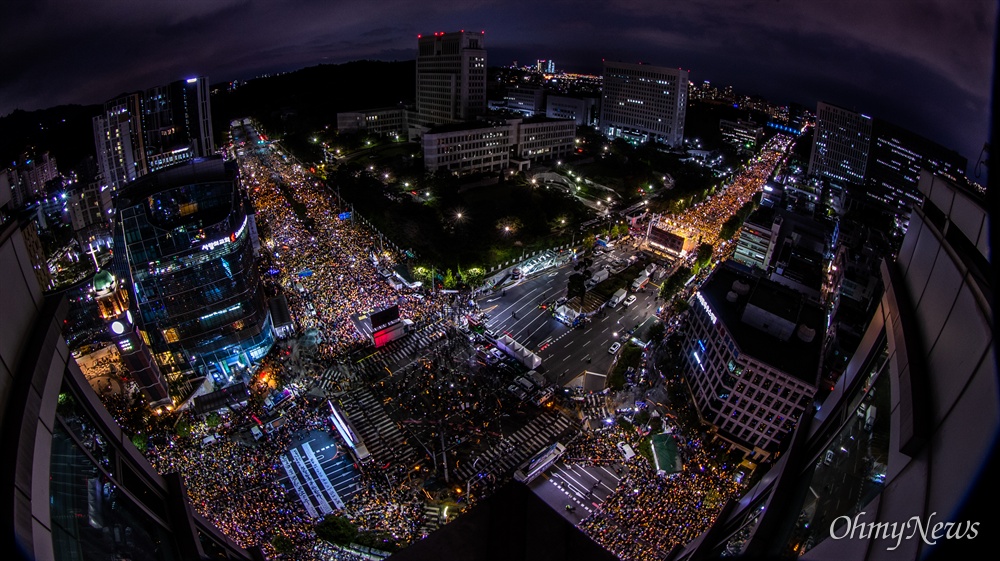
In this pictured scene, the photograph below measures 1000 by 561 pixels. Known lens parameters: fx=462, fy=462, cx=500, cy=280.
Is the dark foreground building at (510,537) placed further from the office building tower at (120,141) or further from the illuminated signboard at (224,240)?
the office building tower at (120,141)

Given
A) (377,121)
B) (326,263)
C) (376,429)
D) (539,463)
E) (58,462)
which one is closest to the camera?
(58,462)

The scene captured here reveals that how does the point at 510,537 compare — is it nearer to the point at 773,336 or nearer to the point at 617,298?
the point at 773,336

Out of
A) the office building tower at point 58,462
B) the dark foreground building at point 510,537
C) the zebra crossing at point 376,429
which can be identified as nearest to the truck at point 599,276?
the zebra crossing at point 376,429

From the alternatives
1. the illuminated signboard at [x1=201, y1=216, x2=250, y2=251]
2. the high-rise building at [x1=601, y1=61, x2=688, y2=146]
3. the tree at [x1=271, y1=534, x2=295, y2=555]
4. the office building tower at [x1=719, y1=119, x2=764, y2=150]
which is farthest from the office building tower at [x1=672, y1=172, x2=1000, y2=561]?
the office building tower at [x1=719, y1=119, x2=764, y2=150]

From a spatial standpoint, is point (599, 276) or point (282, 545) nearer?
point (282, 545)

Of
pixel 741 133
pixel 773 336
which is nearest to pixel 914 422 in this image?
pixel 773 336

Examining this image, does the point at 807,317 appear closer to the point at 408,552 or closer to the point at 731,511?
the point at 731,511

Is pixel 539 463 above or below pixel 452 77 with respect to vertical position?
below
